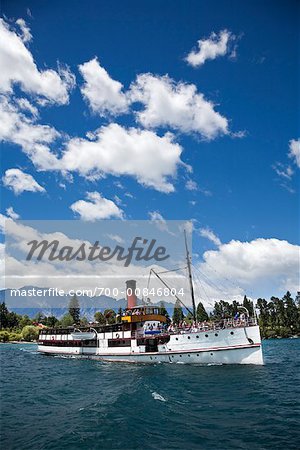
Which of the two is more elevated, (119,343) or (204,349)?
(119,343)

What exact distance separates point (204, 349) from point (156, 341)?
33.1ft

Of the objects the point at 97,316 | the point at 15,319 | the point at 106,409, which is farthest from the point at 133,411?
the point at 15,319

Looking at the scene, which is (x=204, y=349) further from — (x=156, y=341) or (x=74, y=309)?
(x=74, y=309)

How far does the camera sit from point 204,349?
145 ft

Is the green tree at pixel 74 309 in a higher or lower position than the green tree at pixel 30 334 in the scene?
higher

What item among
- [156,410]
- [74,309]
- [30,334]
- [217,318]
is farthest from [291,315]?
[156,410]

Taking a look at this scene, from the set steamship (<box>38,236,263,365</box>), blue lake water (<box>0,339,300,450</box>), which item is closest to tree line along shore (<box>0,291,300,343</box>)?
steamship (<box>38,236,263,365</box>)

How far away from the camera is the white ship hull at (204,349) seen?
4181 cm

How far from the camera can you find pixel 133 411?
22453mm

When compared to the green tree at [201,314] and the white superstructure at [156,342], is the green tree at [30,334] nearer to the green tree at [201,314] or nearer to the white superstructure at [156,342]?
the white superstructure at [156,342]

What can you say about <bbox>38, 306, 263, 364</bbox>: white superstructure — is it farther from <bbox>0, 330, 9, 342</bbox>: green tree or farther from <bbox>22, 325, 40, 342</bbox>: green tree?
<bbox>0, 330, 9, 342</bbox>: green tree

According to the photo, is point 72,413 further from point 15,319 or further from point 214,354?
point 15,319

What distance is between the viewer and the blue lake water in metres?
17.0

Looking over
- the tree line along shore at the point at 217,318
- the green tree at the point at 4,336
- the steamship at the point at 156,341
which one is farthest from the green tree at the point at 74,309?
the steamship at the point at 156,341
